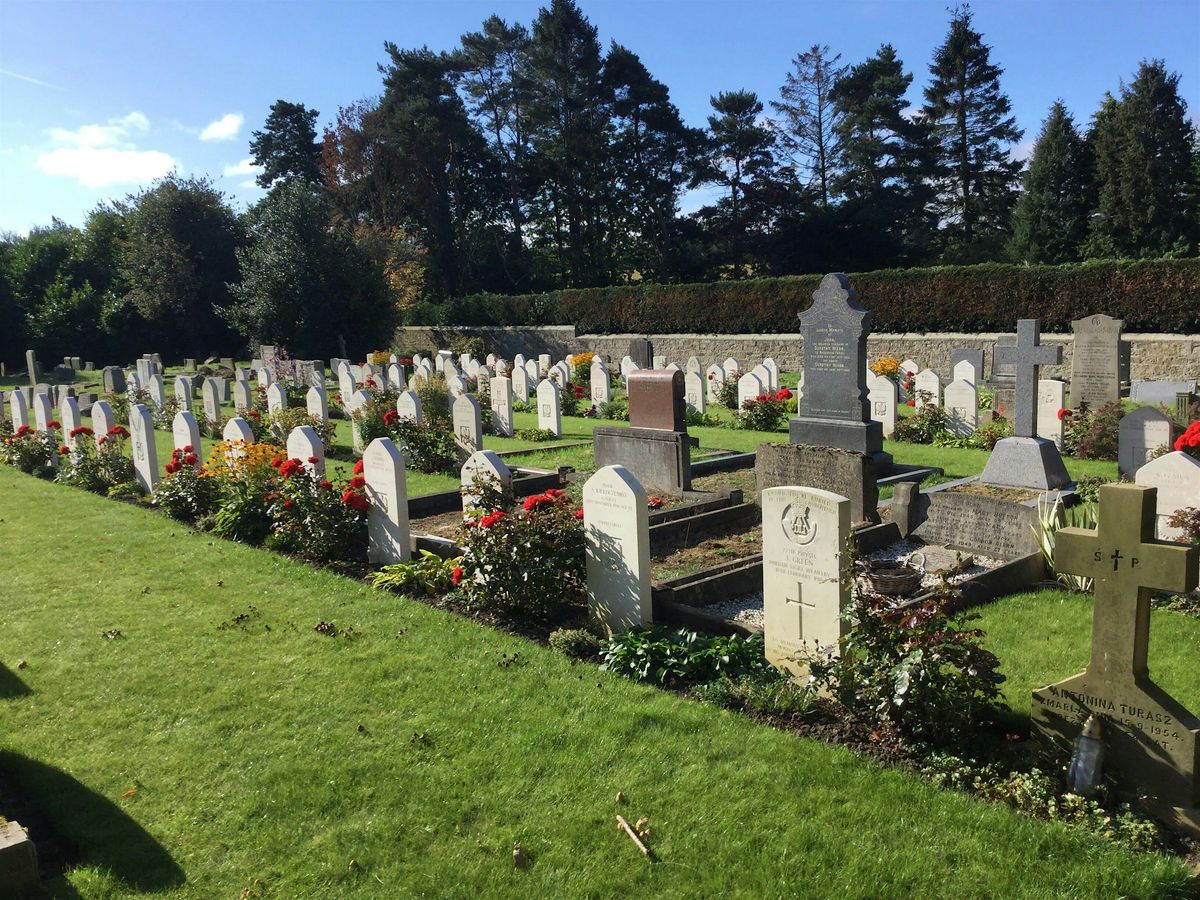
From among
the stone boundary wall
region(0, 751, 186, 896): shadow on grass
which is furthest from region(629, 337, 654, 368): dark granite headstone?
region(0, 751, 186, 896): shadow on grass

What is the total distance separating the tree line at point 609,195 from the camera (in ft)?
121

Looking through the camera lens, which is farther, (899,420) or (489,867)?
(899,420)

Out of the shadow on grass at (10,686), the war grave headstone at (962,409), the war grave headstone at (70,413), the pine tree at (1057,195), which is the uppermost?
the pine tree at (1057,195)

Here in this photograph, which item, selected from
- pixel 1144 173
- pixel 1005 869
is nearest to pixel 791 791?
pixel 1005 869

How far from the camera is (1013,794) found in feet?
13.8

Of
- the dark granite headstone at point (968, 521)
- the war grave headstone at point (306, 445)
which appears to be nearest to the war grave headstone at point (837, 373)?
the dark granite headstone at point (968, 521)

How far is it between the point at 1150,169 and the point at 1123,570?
121ft

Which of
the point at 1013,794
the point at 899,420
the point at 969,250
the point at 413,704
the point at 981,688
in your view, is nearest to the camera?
the point at 1013,794

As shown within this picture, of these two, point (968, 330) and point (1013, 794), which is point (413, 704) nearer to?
point (1013, 794)

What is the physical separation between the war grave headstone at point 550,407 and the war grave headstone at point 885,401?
577 centimetres

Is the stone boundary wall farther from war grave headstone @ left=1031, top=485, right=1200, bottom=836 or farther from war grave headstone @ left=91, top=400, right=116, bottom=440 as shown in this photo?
war grave headstone @ left=1031, top=485, right=1200, bottom=836

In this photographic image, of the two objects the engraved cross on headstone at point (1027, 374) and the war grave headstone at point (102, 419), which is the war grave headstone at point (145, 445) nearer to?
the war grave headstone at point (102, 419)

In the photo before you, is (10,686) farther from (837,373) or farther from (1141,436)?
(1141,436)

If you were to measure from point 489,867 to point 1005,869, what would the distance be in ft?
7.08
